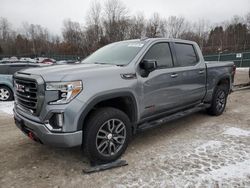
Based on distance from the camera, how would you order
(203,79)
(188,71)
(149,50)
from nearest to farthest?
(149,50), (188,71), (203,79)

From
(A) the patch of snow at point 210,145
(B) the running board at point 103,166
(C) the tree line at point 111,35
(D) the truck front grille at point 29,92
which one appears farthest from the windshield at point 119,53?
(C) the tree line at point 111,35

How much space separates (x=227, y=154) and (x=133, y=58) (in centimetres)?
220

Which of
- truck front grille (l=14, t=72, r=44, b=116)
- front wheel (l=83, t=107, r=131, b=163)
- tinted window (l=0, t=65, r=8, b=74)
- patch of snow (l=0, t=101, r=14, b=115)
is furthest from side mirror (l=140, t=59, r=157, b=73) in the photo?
tinted window (l=0, t=65, r=8, b=74)

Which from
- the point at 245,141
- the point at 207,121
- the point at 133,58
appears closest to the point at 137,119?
the point at 133,58

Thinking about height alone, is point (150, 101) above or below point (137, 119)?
above

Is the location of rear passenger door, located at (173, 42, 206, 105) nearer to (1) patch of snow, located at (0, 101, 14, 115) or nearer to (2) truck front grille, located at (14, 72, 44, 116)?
(2) truck front grille, located at (14, 72, 44, 116)

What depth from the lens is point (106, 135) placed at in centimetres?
337

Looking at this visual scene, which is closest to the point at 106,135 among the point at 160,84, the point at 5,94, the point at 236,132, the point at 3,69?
the point at 160,84

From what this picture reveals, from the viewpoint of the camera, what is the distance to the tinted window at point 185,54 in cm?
465

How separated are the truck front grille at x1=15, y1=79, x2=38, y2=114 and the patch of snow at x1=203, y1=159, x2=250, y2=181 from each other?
2591mm

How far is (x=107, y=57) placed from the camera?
4.26 metres

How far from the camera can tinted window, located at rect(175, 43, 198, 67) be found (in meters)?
4.65

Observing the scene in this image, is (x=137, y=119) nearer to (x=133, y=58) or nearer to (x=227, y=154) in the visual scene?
(x=133, y=58)

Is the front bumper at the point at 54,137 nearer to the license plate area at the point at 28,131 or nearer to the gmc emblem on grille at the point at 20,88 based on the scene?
the license plate area at the point at 28,131
